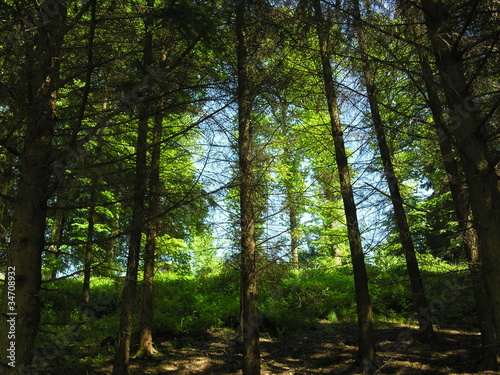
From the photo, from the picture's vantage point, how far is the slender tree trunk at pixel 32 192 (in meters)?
3.89

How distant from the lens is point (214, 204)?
592 cm

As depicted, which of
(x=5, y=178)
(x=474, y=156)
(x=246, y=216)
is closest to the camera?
(x=474, y=156)

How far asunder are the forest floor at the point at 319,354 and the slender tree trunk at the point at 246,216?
1.87 meters

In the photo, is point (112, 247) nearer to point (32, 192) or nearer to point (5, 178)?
point (5, 178)

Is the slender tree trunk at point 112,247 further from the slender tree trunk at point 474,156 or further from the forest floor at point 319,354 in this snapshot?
the slender tree trunk at point 474,156

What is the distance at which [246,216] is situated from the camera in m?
6.78

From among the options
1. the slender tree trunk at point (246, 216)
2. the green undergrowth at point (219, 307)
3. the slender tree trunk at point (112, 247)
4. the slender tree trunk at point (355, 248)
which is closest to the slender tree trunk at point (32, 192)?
the slender tree trunk at point (112, 247)

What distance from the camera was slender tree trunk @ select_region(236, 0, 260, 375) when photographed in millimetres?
6281

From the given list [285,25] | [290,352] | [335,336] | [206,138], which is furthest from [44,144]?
[335,336]

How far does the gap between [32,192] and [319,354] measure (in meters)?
7.51

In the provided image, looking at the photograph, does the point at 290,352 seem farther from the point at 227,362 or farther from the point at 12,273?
the point at 12,273

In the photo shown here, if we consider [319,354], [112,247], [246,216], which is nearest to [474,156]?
[246,216]

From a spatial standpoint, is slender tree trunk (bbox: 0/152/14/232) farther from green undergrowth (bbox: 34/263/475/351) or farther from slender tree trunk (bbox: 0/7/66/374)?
green undergrowth (bbox: 34/263/475/351)

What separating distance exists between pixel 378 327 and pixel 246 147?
767 cm
